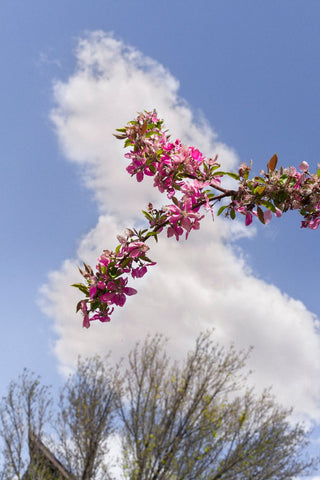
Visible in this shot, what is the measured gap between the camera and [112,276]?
2316 mm

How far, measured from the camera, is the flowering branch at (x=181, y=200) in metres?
2.30

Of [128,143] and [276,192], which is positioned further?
[128,143]

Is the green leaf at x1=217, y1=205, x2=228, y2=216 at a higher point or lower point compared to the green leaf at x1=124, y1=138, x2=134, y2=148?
lower

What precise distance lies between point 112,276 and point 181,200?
0.52m

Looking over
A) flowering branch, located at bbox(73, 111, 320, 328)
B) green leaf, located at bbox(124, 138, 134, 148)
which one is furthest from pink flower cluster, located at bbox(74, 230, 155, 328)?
green leaf, located at bbox(124, 138, 134, 148)

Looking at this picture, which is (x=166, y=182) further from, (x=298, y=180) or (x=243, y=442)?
(x=243, y=442)

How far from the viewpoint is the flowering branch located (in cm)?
230

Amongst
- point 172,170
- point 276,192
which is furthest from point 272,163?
point 172,170

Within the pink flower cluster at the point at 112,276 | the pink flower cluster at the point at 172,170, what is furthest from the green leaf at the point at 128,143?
the pink flower cluster at the point at 112,276

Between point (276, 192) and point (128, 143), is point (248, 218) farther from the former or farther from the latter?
point (128, 143)

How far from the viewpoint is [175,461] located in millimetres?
11484

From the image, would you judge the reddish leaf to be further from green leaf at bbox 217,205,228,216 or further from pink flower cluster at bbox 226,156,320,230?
green leaf at bbox 217,205,228,216

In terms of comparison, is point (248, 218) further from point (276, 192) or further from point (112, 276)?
point (112, 276)

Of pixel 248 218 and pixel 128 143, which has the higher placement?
pixel 128 143
